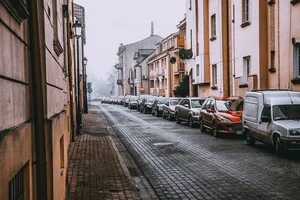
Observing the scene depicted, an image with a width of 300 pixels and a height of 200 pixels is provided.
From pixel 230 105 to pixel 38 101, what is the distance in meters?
15.3

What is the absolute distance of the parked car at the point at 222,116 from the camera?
1683 cm

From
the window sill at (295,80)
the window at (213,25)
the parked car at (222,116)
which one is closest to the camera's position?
the parked car at (222,116)

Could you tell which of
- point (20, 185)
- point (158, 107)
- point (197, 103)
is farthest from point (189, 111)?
point (20, 185)

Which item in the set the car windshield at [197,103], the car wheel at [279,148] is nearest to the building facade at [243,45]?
the car windshield at [197,103]

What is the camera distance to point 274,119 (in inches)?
484

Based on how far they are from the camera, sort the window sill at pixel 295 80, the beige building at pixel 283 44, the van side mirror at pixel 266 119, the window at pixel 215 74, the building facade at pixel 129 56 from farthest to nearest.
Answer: the building facade at pixel 129 56 < the window at pixel 215 74 < the beige building at pixel 283 44 < the window sill at pixel 295 80 < the van side mirror at pixel 266 119

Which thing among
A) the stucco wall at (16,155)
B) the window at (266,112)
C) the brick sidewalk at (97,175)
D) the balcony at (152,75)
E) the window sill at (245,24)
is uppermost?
the window sill at (245,24)

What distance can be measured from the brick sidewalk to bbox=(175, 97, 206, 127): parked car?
958 centimetres

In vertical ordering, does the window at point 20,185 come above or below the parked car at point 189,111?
above

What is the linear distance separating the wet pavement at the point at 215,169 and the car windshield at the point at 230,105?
2472 millimetres

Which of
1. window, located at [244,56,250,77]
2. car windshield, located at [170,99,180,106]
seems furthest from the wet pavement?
car windshield, located at [170,99,180,106]

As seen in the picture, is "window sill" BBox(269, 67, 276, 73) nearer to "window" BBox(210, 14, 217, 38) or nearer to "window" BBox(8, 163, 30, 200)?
"window" BBox(210, 14, 217, 38)

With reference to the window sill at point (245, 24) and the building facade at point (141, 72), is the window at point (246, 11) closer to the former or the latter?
the window sill at point (245, 24)

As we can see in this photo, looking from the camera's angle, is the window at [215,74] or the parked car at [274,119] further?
the window at [215,74]
